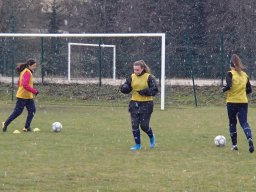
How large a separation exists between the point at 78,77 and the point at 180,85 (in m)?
5.06

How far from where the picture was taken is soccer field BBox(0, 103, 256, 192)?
363 inches

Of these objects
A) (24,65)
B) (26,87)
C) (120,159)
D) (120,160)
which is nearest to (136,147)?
(120,159)

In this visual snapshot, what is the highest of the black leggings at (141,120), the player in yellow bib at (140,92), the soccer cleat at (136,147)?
the player in yellow bib at (140,92)

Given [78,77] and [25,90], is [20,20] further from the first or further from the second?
[25,90]

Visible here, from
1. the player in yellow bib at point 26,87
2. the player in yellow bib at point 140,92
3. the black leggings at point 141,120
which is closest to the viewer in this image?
the player in yellow bib at point 140,92

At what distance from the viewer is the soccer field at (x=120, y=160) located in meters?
9.22

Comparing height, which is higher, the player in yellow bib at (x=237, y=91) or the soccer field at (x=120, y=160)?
the player in yellow bib at (x=237, y=91)

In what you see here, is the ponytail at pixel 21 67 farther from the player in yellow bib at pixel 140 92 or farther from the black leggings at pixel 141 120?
the black leggings at pixel 141 120

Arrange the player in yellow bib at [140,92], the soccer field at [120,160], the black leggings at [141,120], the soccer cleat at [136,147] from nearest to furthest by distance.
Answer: the soccer field at [120,160] → the player in yellow bib at [140,92] → the black leggings at [141,120] → the soccer cleat at [136,147]

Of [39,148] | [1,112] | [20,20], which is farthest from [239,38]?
[39,148]

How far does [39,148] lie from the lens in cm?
1296

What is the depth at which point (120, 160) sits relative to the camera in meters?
11.5

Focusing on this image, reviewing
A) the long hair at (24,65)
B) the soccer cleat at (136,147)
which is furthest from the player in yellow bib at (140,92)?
the long hair at (24,65)

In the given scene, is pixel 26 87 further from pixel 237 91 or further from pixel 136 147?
pixel 237 91
